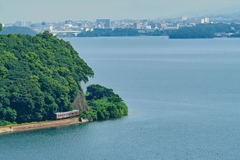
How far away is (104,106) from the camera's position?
153 ft

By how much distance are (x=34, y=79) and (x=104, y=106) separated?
200 inches

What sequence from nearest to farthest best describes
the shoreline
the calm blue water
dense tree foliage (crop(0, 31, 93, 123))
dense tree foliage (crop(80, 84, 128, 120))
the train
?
the calm blue water
the shoreline
dense tree foliage (crop(0, 31, 93, 123))
the train
dense tree foliage (crop(80, 84, 128, 120))

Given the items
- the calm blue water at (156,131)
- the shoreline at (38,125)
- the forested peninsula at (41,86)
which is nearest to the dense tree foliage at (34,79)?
the forested peninsula at (41,86)

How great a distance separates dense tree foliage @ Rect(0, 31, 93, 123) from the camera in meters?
43.1

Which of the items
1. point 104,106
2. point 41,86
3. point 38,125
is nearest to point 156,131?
point 104,106

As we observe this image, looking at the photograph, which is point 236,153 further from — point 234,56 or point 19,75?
point 234,56

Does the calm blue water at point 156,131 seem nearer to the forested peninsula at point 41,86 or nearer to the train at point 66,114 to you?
the train at point 66,114

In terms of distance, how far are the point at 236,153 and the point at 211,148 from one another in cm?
165

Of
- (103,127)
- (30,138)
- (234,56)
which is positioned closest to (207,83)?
(103,127)

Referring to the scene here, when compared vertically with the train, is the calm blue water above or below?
below

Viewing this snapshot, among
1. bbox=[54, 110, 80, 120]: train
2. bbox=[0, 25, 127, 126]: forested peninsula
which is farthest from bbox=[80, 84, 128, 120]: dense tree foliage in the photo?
bbox=[54, 110, 80, 120]: train

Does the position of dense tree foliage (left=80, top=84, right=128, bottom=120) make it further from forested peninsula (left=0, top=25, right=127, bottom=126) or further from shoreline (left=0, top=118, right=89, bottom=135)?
shoreline (left=0, top=118, right=89, bottom=135)

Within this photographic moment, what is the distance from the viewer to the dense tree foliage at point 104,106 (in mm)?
45438

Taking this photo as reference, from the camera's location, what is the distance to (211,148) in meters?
36.3
